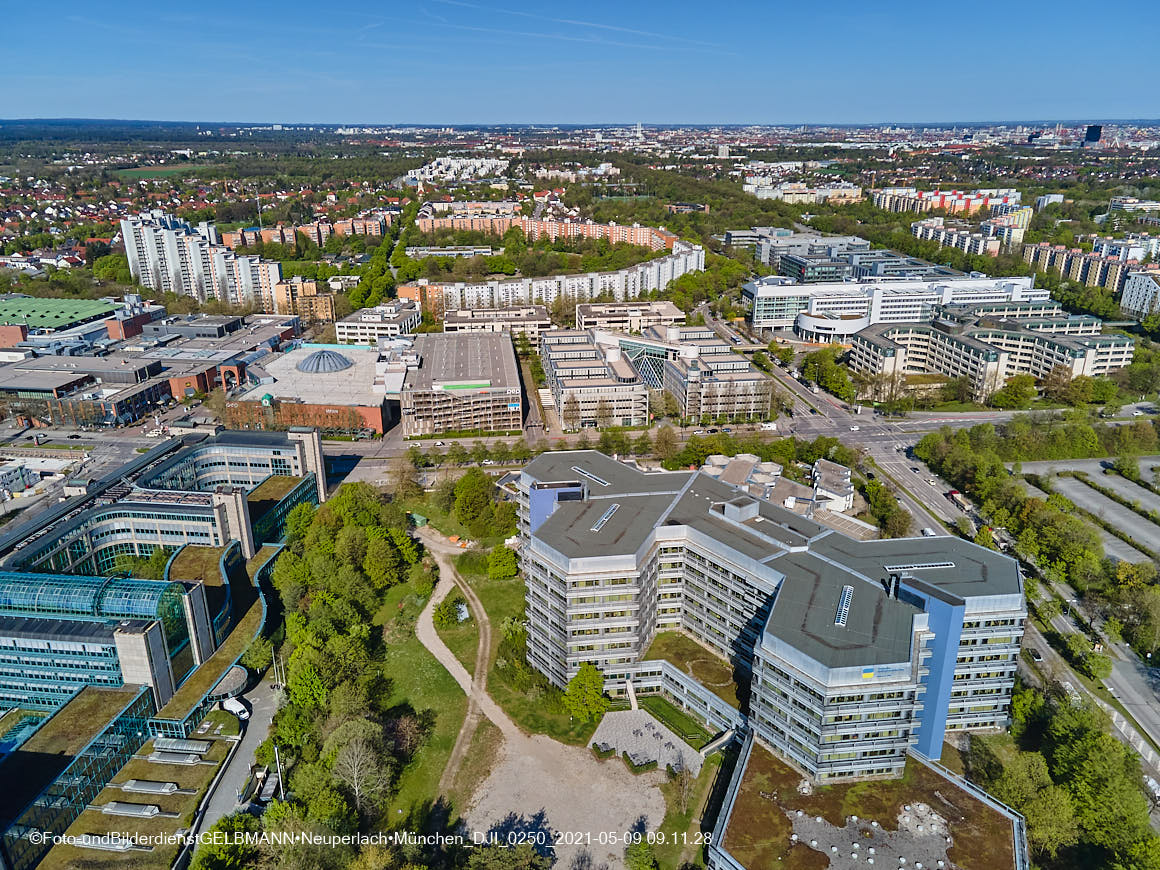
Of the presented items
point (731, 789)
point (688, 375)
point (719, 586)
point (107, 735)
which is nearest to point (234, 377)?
point (688, 375)

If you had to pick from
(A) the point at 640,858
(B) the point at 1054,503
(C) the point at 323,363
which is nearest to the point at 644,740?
(A) the point at 640,858

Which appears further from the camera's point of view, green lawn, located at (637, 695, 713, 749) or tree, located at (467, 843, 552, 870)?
green lawn, located at (637, 695, 713, 749)

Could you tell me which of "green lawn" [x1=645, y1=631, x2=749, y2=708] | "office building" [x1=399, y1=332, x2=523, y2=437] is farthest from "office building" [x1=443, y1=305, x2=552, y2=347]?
"green lawn" [x1=645, y1=631, x2=749, y2=708]

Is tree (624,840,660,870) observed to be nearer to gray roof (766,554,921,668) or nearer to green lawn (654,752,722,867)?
green lawn (654,752,722,867)

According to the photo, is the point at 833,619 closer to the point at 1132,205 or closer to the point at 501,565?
the point at 501,565

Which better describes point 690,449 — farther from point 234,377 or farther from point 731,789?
point 234,377
